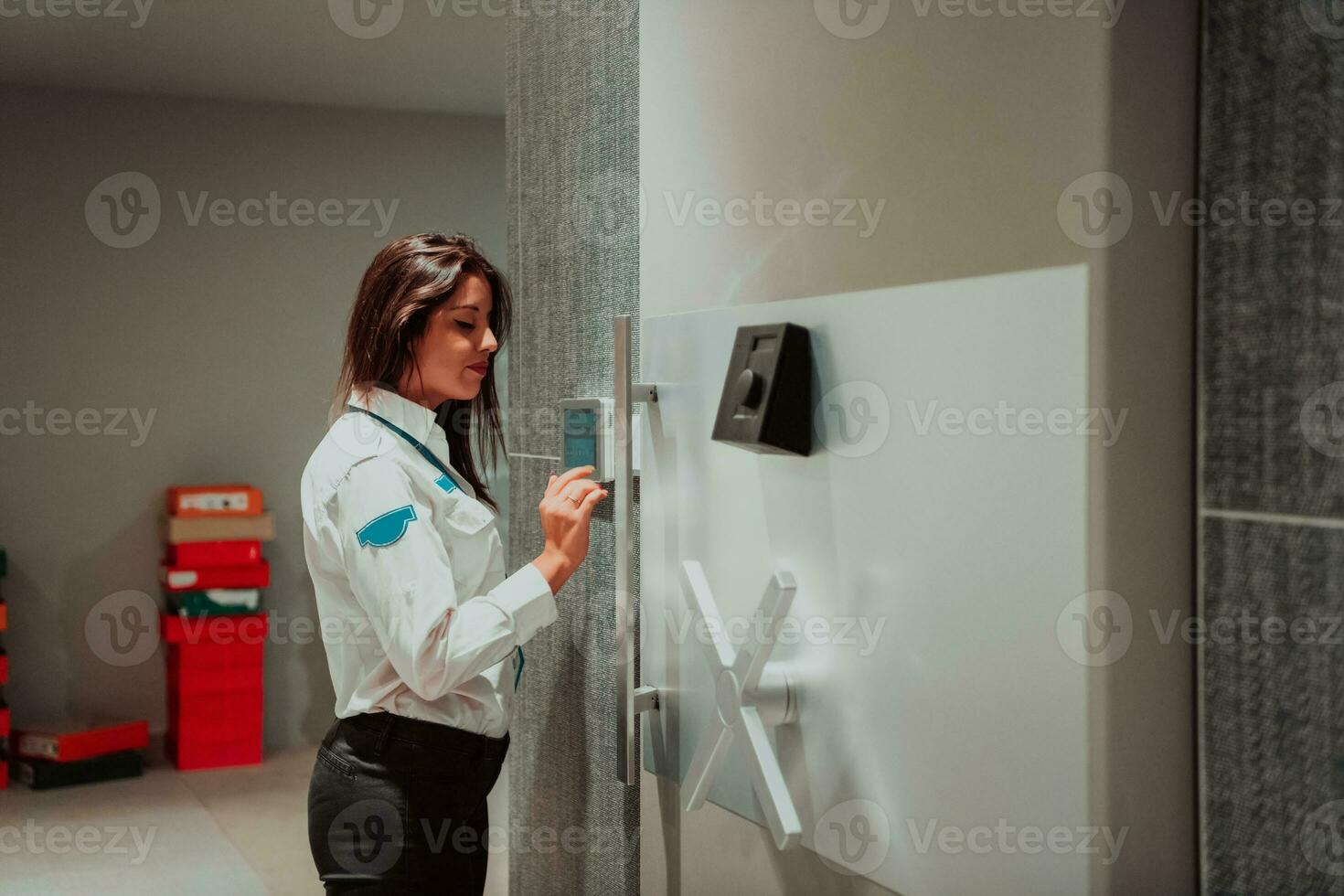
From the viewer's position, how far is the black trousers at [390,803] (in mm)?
1603

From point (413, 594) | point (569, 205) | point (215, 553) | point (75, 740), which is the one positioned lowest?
point (75, 740)

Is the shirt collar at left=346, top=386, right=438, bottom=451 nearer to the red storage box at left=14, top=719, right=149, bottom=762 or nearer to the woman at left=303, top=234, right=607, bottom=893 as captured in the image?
the woman at left=303, top=234, right=607, bottom=893

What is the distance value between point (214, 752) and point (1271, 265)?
15.4ft

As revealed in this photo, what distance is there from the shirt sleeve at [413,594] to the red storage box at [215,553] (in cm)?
330

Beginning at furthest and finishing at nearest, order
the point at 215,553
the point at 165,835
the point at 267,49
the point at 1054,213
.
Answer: the point at 215,553, the point at 267,49, the point at 165,835, the point at 1054,213

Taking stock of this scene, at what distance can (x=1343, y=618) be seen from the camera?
77 cm

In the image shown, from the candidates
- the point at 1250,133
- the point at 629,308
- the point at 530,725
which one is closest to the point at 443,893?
the point at 530,725

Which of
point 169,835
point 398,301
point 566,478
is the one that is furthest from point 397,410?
point 169,835

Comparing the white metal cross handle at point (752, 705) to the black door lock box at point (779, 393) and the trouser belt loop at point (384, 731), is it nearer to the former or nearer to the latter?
the black door lock box at point (779, 393)

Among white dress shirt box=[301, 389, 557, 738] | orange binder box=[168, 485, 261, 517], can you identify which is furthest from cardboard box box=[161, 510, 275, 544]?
white dress shirt box=[301, 389, 557, 738]

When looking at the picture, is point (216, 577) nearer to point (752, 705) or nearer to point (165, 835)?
point (165, 835)

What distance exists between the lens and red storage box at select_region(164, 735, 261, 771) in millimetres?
4598

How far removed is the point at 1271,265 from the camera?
32.5 inches

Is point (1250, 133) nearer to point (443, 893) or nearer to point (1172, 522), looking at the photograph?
point (1172, 522)
